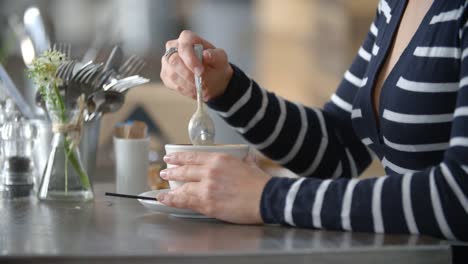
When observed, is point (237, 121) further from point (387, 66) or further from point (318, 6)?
point (318, 6)

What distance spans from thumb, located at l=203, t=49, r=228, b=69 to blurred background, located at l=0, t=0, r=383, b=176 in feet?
6.97

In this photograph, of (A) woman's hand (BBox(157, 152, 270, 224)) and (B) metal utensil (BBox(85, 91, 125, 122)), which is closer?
(A) woman's hand (BBox(157, 152, 270, 224))

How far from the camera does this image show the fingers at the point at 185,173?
0.93 meters

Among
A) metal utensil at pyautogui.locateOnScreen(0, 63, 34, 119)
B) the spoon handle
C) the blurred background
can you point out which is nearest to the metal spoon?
the spoon handle

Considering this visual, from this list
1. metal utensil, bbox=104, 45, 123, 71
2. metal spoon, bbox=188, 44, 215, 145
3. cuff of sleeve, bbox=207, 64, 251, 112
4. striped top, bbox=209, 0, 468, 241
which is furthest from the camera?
metal utensil, bbox=104, 45, 123, 71

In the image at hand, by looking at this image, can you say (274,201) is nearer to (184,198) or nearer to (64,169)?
(184,198)

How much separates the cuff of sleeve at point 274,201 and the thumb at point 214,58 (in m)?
0.34

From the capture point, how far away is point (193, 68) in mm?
1120

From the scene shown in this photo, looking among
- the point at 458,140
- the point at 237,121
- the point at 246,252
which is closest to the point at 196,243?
the point at 246,252

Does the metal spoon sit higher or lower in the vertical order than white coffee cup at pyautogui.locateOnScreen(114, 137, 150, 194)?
higher

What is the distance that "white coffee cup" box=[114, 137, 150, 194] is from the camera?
1315mm

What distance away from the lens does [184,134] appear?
9.34 ft

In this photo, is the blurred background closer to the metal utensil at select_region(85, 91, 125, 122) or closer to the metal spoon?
the metal utensil at select_region(85, 91, 125, 122)

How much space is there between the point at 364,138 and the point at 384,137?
11cm
